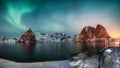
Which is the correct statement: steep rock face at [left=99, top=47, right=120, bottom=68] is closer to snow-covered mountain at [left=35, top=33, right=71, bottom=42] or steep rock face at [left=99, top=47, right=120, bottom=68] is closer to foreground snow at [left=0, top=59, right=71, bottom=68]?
foreground snow at [left=0, top=59, right=71, bottom=68]

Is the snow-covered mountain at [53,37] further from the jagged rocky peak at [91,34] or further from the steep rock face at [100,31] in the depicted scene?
the steep rock face at [100,31]

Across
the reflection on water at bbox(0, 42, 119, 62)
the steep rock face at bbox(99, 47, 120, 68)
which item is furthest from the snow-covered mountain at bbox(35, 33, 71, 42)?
the steep rock face at bbox(99, 47, 120, 68)

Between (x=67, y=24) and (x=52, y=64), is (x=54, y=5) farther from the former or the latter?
(x=52, y=64)

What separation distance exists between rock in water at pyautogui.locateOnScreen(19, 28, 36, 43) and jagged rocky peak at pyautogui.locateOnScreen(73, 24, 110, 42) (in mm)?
822

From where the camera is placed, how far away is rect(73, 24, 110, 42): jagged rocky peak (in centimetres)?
488

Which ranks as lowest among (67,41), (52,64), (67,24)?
(52,64)

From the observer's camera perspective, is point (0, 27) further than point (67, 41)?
No

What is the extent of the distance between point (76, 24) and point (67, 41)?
378 mm

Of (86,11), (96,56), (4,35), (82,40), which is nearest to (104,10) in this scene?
(86,11)

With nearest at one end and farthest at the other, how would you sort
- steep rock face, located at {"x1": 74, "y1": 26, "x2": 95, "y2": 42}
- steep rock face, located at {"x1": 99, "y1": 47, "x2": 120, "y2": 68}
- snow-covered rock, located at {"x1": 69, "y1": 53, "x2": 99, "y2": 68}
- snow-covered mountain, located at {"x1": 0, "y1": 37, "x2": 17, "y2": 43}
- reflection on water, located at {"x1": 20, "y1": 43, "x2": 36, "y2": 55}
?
steep rock face, located at {"x1": 99, "y1": 47, "x2": 120, "y2": 68} < snow-covered rock, located at {"x1": 69, "y1": 53, "x2": 99, "y2": 68} < snow-covered mountain, located at {"x1": 0, "y1": 37, "x2": 17, "y2": 43} < reflection on water, located at {"x1": 20, "y1": 43, "x2": 36, "y2": 55} < steep rock face, located at {"x1": 74, "y1": 26, "x2": 95, "y2": 42}

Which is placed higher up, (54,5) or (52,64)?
(54,5)

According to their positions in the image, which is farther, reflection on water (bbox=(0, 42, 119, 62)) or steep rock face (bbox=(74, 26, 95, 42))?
steep rock face (bbox=(74, 26, 95, 42))

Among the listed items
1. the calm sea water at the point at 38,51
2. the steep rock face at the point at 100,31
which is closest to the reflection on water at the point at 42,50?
the calm sea water at the point at 38,51

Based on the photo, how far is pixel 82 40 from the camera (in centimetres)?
493
